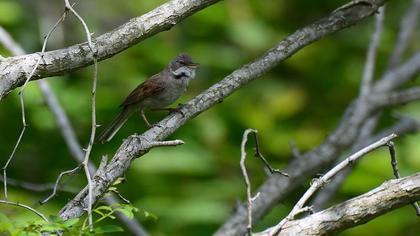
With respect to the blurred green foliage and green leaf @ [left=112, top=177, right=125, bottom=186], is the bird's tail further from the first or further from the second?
green leaf @ [left=112, top=177, right=125, bottom=186]

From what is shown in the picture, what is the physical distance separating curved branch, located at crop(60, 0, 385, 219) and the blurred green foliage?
8.29ft

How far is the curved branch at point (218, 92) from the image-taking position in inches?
175

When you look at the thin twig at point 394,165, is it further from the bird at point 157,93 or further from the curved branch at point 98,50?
the bird at point 157,93

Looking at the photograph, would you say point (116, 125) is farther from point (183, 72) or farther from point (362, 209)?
point (362, 209)

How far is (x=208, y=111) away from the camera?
8883mm

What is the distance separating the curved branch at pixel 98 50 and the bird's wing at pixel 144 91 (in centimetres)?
219

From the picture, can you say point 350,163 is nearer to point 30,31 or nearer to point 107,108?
point 107,108

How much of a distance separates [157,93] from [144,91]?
0.12m

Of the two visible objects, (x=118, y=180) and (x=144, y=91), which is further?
(x=144, y=91)

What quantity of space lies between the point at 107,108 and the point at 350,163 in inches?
169

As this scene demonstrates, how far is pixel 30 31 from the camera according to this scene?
9.71 metres

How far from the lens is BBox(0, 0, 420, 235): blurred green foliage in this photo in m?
8.28

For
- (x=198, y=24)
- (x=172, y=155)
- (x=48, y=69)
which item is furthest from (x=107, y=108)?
(x=48, y=69)

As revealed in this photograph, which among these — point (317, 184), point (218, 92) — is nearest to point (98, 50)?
point (218, 92)
